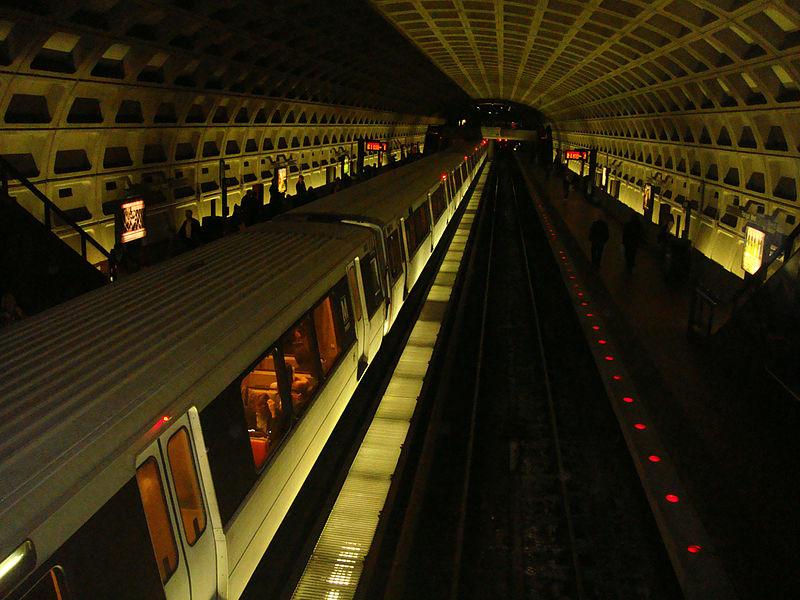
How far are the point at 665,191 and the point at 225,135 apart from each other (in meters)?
17.4

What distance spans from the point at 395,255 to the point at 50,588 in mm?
7837

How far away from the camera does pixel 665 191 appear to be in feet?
79.6

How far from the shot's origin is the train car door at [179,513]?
9.93ft

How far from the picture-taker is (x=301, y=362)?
5.33 meters

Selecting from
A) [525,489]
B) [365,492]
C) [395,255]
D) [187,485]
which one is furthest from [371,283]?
[187,485]

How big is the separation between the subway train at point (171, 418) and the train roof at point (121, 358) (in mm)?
10

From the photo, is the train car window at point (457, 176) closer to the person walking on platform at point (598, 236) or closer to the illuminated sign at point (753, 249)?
the person walking on platform at point (598, 236)

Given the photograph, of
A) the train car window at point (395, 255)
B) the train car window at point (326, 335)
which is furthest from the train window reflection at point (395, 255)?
the train car window at point (326, 335)

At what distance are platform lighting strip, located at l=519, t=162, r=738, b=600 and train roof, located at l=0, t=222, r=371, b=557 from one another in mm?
4090

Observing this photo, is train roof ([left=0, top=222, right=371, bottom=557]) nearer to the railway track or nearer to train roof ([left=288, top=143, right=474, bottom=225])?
the railway track

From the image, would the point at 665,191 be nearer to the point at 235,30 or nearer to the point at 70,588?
the point at 235,30

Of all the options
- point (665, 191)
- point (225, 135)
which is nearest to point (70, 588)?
point (225, 135)

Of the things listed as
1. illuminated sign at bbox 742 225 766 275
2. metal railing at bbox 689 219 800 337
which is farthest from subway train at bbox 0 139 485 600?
illuminated sign at bbox 742 225 766 275

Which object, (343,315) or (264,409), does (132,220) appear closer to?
(343,315)
